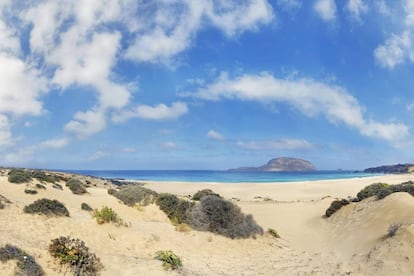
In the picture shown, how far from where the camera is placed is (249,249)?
54.1 ft

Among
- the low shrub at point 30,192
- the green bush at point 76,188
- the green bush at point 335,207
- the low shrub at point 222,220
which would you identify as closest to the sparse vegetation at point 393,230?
the low shrub at point 222,220

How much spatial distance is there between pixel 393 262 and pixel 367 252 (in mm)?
1975

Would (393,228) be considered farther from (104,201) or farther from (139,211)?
(104,201)

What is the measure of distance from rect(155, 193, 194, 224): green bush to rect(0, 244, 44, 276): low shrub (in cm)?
1006

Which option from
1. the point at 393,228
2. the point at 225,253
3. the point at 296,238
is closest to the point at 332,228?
the point at 296,238

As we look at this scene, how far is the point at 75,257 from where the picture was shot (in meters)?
10.5

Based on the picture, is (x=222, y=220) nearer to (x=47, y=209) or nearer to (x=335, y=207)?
(x=47, y=209)

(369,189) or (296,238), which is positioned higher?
(369,189)

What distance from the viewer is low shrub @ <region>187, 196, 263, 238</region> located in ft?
58.0

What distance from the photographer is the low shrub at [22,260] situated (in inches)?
375

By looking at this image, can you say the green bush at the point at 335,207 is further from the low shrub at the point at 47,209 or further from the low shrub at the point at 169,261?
the low shrub at the point at 47,209

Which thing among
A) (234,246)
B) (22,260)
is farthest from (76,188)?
(22,260)

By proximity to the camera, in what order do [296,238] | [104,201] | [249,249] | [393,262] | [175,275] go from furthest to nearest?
[104,201] < [296,238] < [249,249] < [393,262] < [175,275]

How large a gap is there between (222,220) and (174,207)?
178 inches
